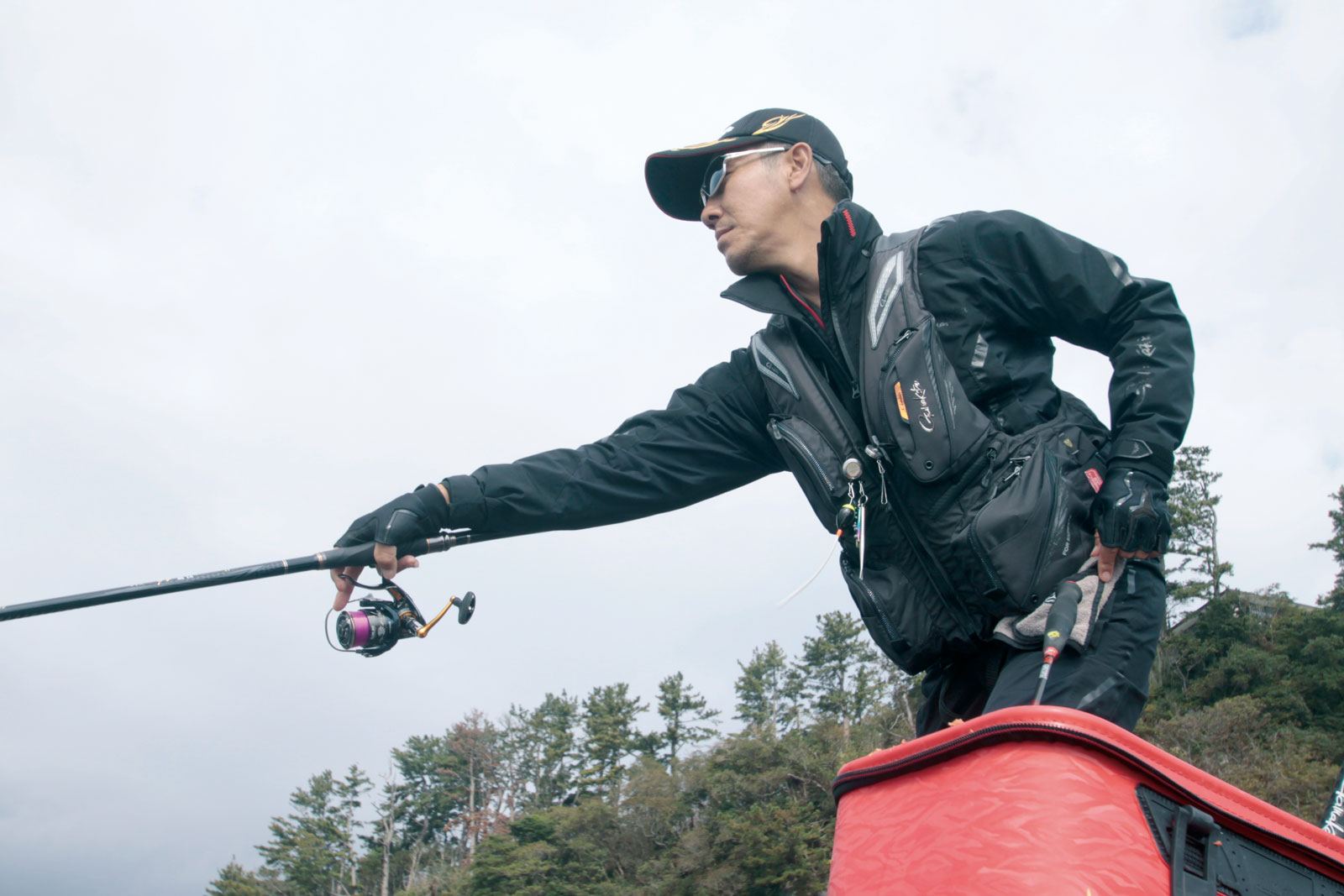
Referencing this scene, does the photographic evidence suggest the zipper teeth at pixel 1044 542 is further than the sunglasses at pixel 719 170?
No

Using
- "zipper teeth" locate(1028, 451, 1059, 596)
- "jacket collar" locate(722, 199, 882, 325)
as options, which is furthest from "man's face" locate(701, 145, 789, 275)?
"zipper teeth" locate(1028, 451, 1059, 596)

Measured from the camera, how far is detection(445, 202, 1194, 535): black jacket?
2814 mm

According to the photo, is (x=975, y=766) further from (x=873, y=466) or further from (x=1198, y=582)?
(x=1198, y=582)

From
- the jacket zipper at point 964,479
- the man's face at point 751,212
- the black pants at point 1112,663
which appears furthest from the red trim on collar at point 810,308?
the black pants at point 1112,663

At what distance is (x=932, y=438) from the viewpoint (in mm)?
2848

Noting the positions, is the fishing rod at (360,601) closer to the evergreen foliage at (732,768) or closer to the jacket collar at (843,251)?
the jacket collar at (843,251)

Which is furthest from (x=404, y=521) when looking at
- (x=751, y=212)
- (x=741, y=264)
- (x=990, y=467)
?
(x=990, y=467)

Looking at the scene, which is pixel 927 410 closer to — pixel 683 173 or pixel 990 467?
pixel 990 467

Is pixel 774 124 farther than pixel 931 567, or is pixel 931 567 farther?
pixel 774 124

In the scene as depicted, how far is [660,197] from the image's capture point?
4.00 metres

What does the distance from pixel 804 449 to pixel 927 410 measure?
1.63 ft

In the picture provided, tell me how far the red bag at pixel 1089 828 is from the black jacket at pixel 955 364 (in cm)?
116

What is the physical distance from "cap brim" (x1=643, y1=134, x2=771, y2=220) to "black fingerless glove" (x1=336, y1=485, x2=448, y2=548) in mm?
1536

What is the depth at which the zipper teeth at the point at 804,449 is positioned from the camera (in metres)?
3.14
